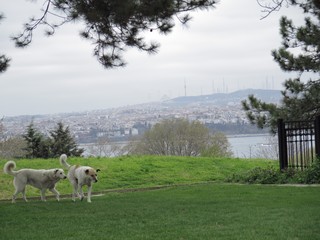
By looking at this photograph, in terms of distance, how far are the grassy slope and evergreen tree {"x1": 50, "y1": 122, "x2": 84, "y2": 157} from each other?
10224 mm

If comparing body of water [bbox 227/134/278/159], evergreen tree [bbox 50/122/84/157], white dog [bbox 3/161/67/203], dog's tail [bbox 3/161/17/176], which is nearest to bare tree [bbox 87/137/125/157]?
evergreen tree [bbox 50/122/84/157]

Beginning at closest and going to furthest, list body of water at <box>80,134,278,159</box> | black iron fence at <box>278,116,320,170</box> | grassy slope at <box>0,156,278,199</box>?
black iron fence at <box>278,116,320,170</box> < grassy slope at <box>0,156,278,199</box> < body of water at <box>80,134,278,159</box>

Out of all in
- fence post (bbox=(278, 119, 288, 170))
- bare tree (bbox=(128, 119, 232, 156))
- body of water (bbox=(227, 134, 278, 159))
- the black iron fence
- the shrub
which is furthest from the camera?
bare tree (bbox=(128, 119, 232, 156))

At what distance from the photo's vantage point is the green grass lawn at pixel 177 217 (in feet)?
26.2

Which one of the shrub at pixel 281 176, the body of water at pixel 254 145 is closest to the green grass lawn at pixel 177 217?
the shrub at pixel 281 176

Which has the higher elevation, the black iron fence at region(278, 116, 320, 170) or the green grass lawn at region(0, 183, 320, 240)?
the black iron fence at region(278, 116, 320, 170)

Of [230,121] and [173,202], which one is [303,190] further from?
[230,121]

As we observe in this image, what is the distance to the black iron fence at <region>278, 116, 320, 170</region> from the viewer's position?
695 inches

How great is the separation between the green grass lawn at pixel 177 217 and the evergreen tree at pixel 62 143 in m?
20.2

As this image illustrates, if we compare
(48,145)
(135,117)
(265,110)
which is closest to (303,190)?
(265,110)

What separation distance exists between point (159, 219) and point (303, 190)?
5.84 m

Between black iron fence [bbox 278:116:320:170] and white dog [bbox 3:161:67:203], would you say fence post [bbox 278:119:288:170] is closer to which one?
black iron fence [bbox 278:116:320:170]

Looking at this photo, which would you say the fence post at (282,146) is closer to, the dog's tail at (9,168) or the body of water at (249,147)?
the dog's tail at (9,168)

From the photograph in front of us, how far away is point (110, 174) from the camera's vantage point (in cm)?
2042
